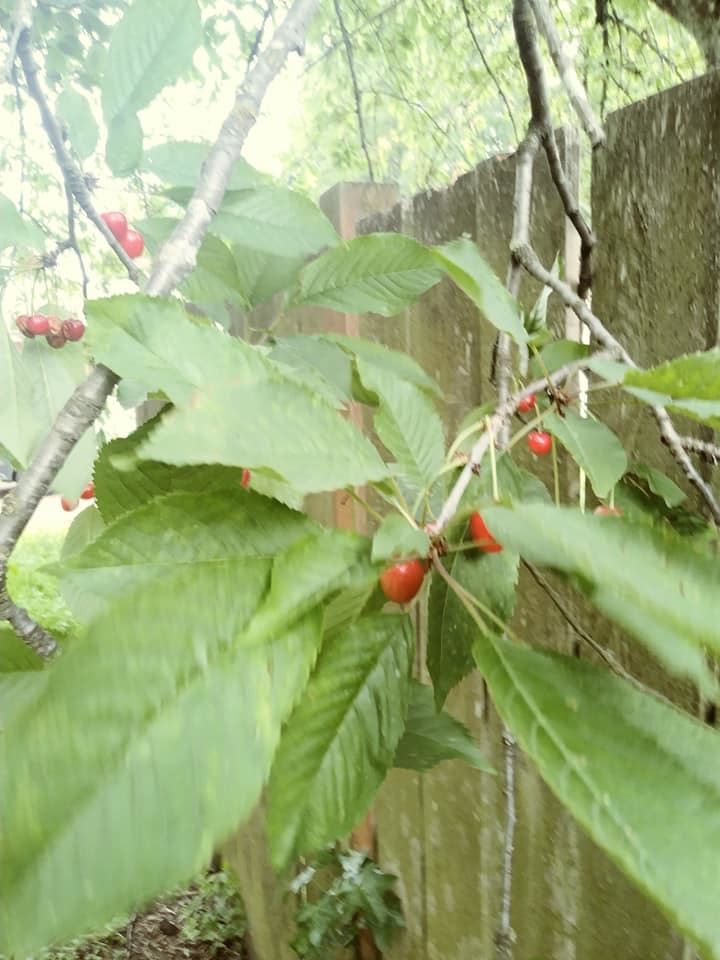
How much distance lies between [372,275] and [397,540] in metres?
0.49

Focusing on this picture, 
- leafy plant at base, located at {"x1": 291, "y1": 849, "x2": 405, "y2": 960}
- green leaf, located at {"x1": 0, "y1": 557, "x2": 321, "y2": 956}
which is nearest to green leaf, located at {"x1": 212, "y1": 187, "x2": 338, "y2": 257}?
green leaf, located at {"x1": 0, "y1": 557, "x2": 321, "y2": 956}

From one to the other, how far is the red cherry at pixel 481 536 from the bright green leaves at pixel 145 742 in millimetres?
179

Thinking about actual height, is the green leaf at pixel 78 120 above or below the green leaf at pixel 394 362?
above

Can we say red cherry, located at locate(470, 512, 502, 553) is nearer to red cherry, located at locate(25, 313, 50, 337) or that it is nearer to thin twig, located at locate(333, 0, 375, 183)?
red cherry, located at locate(25, 313, 50, 337)

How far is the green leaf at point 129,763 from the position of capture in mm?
210

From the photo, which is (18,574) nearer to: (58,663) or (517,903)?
(517,903)

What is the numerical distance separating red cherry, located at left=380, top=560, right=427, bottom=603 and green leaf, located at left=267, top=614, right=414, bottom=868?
17mm

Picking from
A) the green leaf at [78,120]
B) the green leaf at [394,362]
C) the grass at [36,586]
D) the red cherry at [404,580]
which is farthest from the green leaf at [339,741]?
the grass at [36,586]

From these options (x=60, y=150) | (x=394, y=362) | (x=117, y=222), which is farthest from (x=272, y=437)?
(x=117, y=222)

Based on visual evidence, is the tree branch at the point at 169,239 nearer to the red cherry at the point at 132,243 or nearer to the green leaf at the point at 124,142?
the green leaf at the point at 124,142

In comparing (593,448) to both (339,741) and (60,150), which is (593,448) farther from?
(60,150)

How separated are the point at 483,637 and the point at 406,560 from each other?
2.4 inches

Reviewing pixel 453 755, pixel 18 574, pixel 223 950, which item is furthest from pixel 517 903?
pixel 18 574

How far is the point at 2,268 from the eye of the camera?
0.90m
